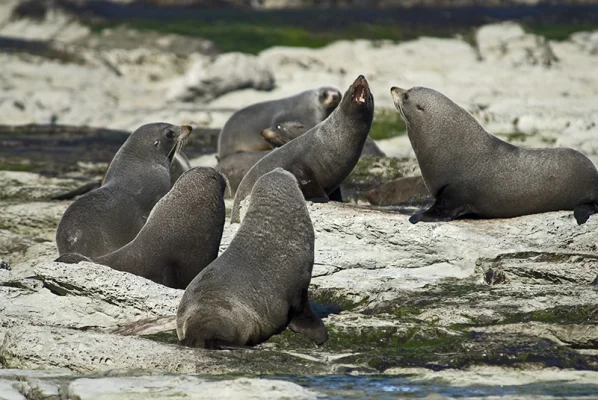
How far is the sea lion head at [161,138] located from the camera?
42.5 feet

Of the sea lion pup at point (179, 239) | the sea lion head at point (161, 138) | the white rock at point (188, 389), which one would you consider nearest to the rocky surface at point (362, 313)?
the white rock at point (188, 389)

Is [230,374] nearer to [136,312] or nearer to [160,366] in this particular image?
[160,366]

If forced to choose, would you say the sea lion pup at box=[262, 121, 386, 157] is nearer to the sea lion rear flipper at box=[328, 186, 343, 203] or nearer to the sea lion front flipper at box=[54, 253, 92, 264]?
the sea lion rear flipper at box=[328, 186, 343, 203]

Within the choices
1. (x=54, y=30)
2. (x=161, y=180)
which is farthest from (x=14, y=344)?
(x=54, y=30)

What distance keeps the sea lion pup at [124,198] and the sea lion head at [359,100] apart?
2.38 m

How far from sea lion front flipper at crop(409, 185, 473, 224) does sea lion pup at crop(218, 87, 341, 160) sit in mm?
5717

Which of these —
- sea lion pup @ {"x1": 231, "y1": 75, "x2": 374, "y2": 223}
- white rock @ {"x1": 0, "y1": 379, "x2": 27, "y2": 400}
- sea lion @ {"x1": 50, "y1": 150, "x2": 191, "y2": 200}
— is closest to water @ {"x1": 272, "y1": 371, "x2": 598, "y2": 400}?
white rock @ {"x1": 0, "y1": 379, "x2": 27, "y2": 400}

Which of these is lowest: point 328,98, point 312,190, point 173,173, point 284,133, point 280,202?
point 173,173

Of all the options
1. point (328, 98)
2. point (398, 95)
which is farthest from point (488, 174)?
point (328, 98)

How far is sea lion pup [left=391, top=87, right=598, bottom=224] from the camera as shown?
10617 millimetres

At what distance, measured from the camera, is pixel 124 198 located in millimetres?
12055

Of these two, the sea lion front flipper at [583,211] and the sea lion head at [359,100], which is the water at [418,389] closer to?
the sea lion front flipper at [583,211]

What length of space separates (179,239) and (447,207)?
8.89 ft

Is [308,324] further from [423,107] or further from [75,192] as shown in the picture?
[75,192]
